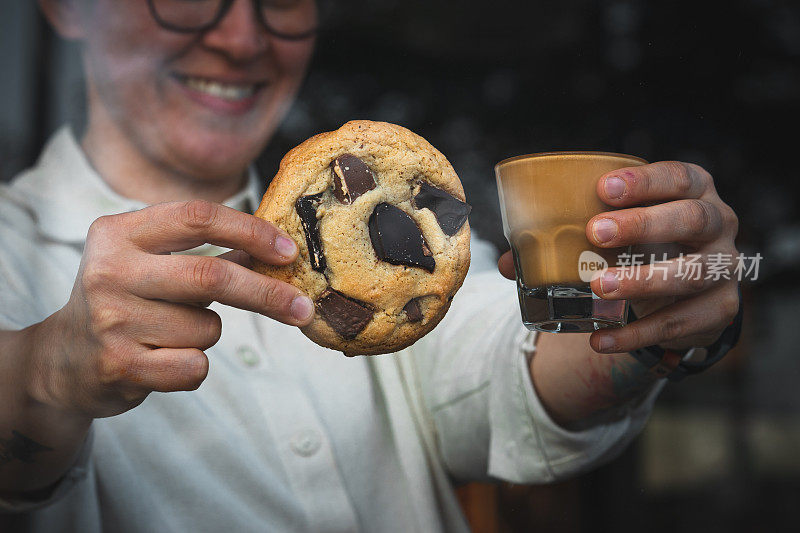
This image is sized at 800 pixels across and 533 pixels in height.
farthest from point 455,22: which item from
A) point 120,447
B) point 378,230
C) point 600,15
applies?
point 120,447

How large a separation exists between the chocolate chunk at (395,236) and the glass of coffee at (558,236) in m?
0.11

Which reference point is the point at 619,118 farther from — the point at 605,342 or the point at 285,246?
the point at 285,246

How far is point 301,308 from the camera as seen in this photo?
0.57m

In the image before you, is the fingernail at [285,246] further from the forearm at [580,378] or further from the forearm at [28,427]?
the forearm at [580,378]

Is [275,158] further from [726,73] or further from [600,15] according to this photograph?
[726,73]

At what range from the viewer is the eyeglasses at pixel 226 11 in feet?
2.93

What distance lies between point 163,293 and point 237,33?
19.0 inches

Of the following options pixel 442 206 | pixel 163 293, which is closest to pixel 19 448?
pixel 163 293

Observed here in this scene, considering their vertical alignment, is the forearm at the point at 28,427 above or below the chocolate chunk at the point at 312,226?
below

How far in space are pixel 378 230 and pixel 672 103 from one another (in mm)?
532

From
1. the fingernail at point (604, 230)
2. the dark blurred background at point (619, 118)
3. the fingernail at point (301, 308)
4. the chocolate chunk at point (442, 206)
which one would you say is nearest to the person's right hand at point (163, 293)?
the fingernail at point (301, 308)

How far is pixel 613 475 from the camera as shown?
0.96 meters

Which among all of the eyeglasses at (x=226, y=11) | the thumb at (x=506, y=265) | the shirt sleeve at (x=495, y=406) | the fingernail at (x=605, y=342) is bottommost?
the shirt sleeve at (x=495, y=406)

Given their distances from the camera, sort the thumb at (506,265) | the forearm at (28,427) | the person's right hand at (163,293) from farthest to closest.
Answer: the thumb at (506,265), the forearm at (28,427), the person's right hand at (163,293)
